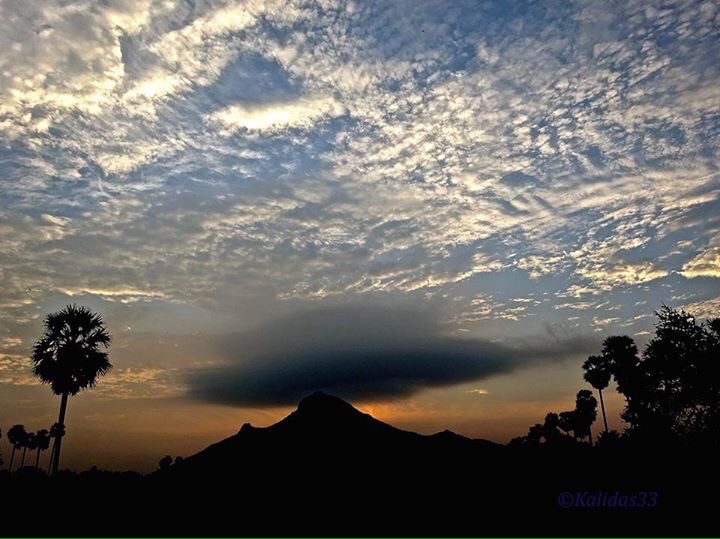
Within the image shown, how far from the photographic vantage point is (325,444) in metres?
40.4

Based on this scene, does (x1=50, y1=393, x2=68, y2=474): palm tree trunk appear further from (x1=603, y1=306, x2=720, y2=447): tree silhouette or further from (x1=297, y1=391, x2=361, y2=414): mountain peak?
(x1=603, y1=306, x2=720, y2=447): tree silhouette

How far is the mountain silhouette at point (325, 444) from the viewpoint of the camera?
125 ft

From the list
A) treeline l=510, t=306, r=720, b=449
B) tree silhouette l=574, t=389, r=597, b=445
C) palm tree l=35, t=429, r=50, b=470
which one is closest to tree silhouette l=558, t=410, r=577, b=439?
tree silhouette l=574, t=389, r=597, b=445

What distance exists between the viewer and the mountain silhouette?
125ft

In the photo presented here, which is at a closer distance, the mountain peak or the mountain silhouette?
the mountain silhouette

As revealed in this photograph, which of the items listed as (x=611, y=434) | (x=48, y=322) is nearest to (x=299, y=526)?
(x=48, y=322)

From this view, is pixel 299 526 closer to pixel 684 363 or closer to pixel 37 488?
pixel 37 488

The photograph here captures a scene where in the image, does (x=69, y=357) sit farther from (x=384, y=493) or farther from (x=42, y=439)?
(x=42, y=439)

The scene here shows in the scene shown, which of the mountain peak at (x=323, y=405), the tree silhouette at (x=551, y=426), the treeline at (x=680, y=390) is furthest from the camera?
the tree silhouette at (x=551, y=426)

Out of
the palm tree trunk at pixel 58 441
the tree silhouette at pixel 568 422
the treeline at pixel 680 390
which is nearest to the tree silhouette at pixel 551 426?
the tree silhouette at pixel 568 422

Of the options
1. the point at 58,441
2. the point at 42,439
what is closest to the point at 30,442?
the point at 42,439

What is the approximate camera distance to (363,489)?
3269cm

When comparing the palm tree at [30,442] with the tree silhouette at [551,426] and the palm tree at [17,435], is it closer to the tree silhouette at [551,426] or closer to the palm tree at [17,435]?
the palm tree at [17,435]

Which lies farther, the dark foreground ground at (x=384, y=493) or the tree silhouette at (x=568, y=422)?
the tree silhouette at (x=568, y=422)
